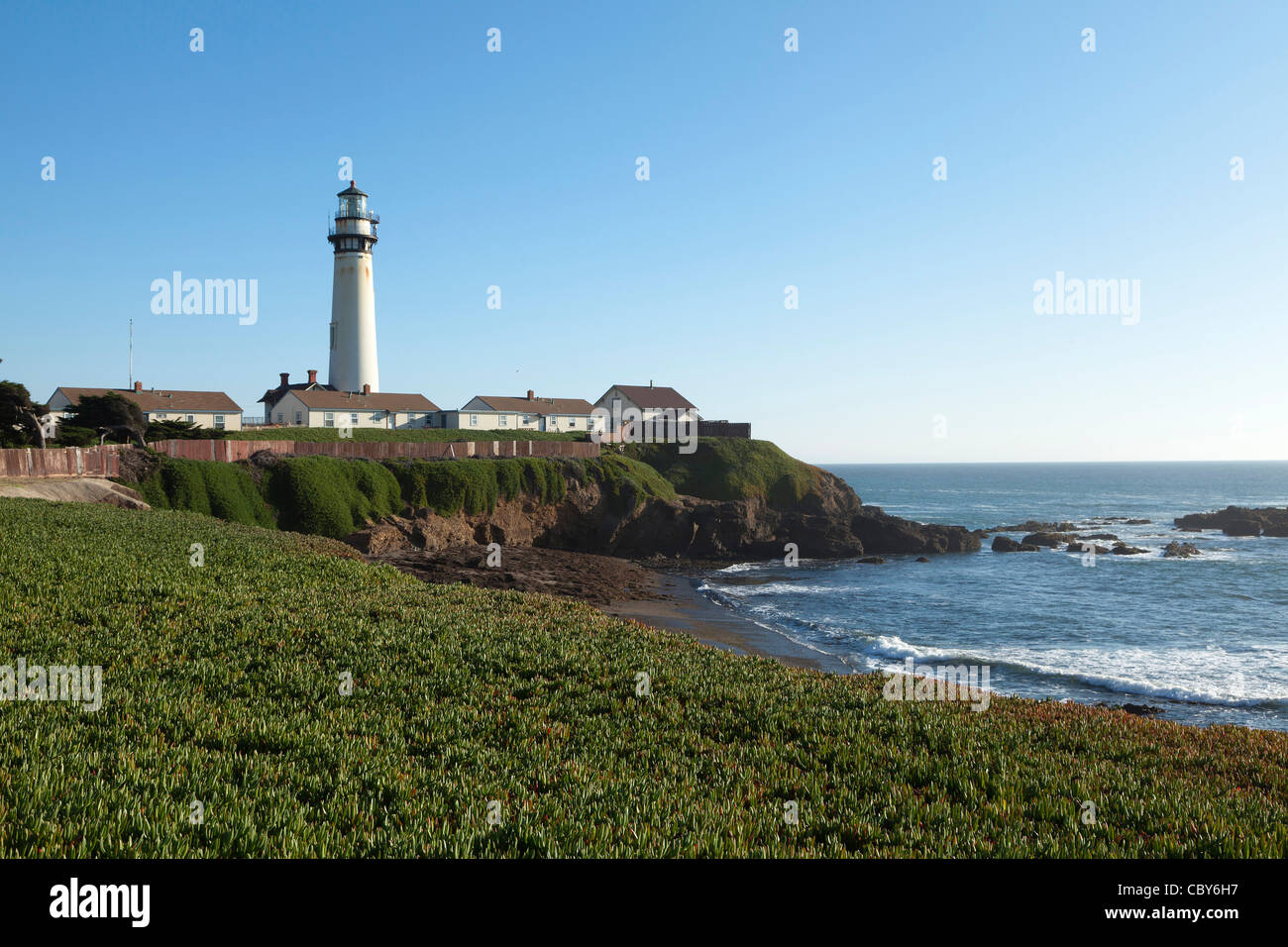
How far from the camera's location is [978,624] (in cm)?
3731

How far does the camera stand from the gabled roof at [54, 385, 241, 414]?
75.6 metres

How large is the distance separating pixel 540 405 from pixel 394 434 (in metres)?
23.7

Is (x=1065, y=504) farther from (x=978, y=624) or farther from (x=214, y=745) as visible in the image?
(x=214, y=745)

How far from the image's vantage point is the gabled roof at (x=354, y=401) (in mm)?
78912

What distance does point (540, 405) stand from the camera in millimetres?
98312

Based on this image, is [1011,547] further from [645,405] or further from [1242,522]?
[645,405]

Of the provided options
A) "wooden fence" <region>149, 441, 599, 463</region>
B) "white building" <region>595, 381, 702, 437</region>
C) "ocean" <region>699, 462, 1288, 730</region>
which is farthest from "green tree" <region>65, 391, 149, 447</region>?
"white building" <region>595, 381, 702, 437</region>

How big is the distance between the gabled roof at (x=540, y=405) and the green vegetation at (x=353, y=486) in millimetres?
31229

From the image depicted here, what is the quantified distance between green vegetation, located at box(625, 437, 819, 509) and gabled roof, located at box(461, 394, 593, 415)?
759 inches

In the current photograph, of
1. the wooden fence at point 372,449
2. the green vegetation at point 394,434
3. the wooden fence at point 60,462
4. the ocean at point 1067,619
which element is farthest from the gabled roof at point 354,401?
the ocean at point 1067,619

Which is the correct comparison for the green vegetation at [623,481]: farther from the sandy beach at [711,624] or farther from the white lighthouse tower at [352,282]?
the white lighthouse tower at [352,282]

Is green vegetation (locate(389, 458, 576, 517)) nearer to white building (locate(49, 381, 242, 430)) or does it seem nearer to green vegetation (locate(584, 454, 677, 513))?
green vegetation (locate(584, 454, 677, 513))

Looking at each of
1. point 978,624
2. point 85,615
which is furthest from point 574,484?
point 85,615
